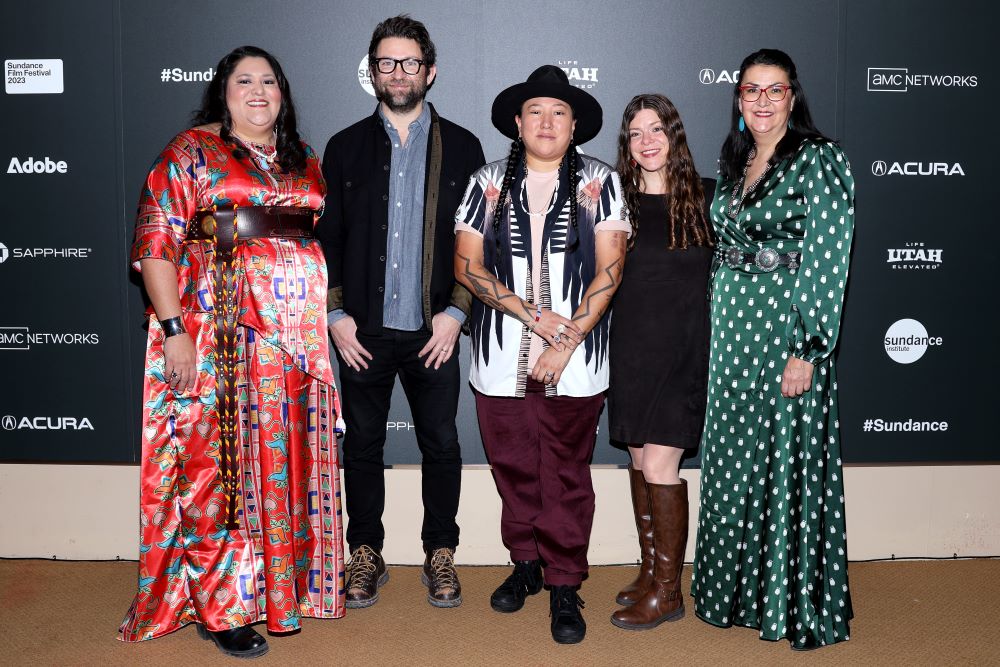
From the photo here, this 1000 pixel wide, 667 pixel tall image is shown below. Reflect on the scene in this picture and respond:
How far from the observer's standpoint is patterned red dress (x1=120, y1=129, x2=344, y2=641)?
8.57 feet

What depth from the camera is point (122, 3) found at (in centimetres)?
336

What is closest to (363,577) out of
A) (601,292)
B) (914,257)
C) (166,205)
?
(601,292)

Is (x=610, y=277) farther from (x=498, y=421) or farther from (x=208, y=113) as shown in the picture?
(x=208, y=113)

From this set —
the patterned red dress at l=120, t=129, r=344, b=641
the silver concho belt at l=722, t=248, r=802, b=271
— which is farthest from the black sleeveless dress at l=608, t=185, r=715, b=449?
the patterned red dress at l=120, t=129, r=344, b=641

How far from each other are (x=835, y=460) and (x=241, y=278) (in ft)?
6.43

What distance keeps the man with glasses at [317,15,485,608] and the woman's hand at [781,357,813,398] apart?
1110mm

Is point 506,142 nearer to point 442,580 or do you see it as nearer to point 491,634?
point 442,580

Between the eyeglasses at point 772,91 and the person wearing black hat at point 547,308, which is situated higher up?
the eyeglasses at point 772,91

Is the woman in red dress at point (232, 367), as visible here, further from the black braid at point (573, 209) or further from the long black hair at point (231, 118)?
the black braid at point (573, 209)

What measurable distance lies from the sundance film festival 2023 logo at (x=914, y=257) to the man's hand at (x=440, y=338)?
72.7 inches

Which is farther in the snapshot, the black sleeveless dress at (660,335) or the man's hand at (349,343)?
the man's hand at (349,343)

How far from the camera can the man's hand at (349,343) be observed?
2.99 meters

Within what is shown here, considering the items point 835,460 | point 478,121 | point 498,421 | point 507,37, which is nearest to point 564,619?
point 498,421

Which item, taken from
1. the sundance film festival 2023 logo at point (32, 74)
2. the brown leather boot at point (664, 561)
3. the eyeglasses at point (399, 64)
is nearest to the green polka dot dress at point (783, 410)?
the brown leather boot at point (664, 561)
